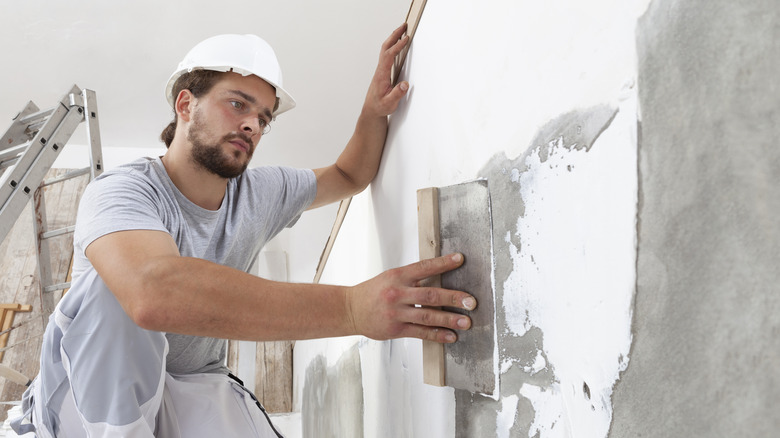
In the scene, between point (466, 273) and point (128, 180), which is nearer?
point (466, 273)

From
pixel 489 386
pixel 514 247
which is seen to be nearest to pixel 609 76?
pixel 514 247

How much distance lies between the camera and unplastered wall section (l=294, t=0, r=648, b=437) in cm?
64

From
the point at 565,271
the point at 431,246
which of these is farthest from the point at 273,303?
the point at 565,271

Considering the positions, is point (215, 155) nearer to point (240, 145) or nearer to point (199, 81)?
point (240, 145)

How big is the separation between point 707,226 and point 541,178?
1.00 ft

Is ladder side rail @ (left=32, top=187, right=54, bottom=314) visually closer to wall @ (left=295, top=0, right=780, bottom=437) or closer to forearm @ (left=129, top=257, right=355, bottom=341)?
forearm @ (left=129, top=257, right=355, bottom=341)

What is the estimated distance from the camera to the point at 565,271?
28.9 inches

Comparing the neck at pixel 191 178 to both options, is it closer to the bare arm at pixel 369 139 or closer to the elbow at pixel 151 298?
the bare arm at pixel 369 139

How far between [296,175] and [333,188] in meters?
0.14

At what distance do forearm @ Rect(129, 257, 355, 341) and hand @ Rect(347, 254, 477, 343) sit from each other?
3.1 inches

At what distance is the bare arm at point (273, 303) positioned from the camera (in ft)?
3.41

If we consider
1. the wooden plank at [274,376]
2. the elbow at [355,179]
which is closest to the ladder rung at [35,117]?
the elbow at [355,179]

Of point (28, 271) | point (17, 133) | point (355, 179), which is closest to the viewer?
point (355, 179)

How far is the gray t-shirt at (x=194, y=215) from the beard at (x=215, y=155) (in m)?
0.11
